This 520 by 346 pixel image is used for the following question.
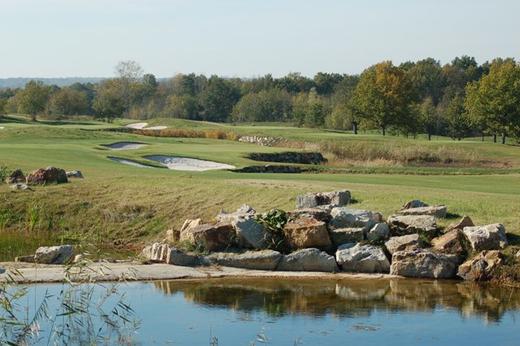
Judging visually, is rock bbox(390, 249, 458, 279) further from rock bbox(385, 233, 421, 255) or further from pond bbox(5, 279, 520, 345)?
pond bbox(5, 279, 520, 345)

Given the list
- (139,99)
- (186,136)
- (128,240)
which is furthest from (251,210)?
(139,99)

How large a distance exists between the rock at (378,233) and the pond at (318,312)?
1.99 m

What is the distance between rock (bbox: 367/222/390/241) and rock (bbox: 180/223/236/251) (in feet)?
12.2

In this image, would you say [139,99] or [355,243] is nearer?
[355,243]

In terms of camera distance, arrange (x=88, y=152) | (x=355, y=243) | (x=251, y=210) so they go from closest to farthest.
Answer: (x=355, y=243) → (x=251, y=210) → (x=88, y=152)

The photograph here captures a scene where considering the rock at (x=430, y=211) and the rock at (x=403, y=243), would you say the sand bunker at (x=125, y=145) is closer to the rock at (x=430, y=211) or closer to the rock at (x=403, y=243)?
the rock at (x=430, y=211)

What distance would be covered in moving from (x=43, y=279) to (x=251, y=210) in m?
7.48

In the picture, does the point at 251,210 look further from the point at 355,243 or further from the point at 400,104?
the point at 400,104

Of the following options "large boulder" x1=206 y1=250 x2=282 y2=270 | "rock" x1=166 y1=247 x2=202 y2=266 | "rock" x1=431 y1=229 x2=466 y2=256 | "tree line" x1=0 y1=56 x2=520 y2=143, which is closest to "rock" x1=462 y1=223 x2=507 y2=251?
"rock" x1=431 y1=229 x2=466 y2=256

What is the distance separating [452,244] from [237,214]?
21.0 feet

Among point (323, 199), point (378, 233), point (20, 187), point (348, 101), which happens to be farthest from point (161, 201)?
point (348, 101)

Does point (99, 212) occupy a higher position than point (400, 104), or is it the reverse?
point (400, 104)

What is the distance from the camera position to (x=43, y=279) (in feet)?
64.0

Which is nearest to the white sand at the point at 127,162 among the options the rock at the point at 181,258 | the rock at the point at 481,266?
the rock at the point at 181,258
